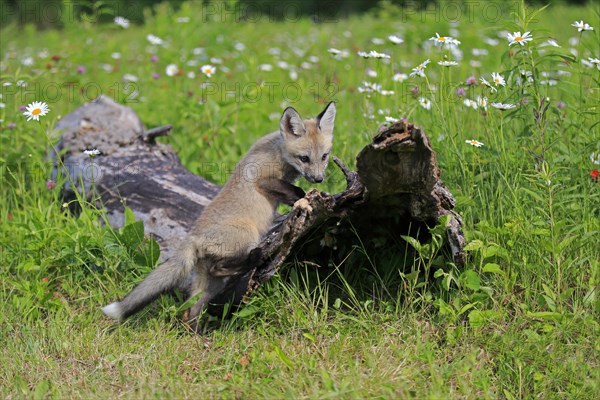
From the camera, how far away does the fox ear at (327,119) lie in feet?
15.5

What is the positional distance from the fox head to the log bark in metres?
0.40

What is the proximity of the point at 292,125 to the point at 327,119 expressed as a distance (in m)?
0.30

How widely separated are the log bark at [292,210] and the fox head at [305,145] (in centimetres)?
40

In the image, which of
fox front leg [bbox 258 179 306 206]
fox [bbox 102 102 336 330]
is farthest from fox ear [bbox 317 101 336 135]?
fox front leg [bbox 258 179 306 206]

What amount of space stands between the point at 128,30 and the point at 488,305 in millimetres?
11869

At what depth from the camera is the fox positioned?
3939 mm

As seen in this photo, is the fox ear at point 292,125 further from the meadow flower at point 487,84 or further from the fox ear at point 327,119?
the meadow flower at point 487,84

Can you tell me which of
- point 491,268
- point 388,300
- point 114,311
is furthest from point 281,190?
point 491,268

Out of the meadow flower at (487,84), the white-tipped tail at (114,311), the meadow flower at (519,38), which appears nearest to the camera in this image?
the white-tipped tail at (114,311)

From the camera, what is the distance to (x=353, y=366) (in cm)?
339

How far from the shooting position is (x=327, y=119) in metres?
4.82

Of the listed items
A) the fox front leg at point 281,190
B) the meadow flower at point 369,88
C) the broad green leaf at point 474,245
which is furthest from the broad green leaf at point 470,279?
the meadow flower at point 369,88

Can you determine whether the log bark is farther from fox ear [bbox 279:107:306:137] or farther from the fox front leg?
fox ear [bbox 279:107:306:137]

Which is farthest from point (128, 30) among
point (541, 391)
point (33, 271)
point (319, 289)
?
point (541, 391)
